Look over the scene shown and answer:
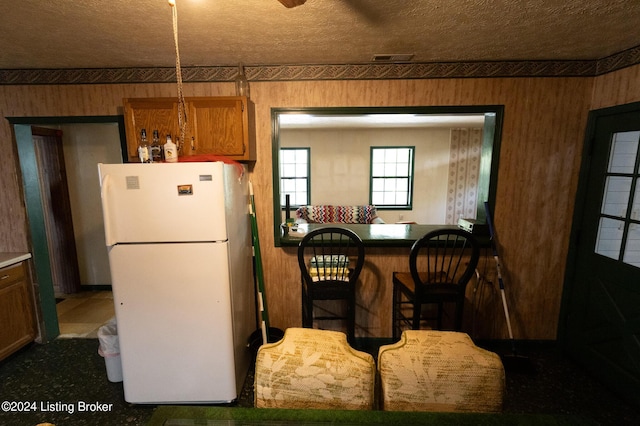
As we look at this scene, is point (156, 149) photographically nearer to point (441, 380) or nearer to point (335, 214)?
point (441, 380)

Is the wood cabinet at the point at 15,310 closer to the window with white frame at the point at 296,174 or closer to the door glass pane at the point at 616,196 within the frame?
the window with white frame at the point at 296,174

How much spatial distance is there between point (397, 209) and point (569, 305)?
3.98m

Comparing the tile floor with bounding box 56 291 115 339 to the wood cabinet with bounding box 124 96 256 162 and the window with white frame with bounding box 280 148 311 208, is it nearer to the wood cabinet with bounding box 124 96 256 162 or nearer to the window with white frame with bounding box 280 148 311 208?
the wood cabinet with bounding box 124 96 256 162

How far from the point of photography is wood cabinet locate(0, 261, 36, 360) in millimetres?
2314

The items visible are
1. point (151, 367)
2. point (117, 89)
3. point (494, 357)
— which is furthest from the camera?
point (117, 89)

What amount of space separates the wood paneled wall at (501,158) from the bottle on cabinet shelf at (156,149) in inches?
19.4

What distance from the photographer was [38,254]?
2559 millimetres

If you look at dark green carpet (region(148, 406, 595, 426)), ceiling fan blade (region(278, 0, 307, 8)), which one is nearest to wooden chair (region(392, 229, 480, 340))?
dark green carpet (region(148, 406, 595, 426))

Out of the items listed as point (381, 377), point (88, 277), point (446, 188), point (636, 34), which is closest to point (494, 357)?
point (381, 377)

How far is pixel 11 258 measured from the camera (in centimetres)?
235

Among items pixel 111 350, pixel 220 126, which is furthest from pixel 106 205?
pixel 111 350

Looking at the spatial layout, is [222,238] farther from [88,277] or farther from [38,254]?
[88,277]

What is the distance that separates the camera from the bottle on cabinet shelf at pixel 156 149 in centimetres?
195

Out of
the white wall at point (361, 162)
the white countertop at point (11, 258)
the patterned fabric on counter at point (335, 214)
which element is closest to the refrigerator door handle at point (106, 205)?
the white countertop at point (11, 258)
